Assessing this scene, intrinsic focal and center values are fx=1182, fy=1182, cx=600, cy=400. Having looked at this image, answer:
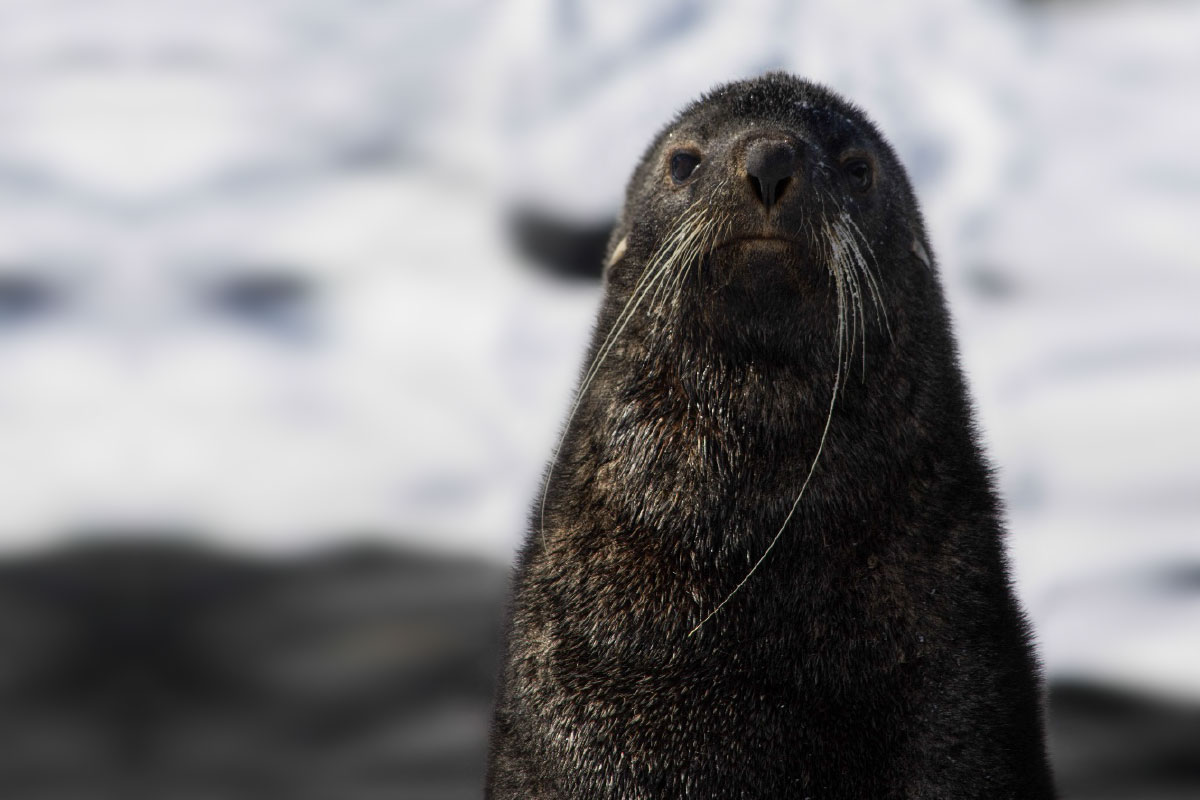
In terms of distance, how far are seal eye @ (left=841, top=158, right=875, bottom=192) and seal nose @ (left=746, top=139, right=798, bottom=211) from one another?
19.8 inches

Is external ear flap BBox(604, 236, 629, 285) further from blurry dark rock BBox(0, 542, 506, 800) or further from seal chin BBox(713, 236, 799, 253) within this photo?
blurry dark rock BBox(0, 542, 506, 800)

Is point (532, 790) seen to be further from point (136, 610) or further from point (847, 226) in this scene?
point (136, 610)

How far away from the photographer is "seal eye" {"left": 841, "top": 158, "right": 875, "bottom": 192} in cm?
451

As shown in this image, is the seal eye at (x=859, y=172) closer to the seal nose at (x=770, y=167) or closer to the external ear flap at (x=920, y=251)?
the external ear flap at (x=920, y=251)

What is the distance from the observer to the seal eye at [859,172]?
4508 millimetres

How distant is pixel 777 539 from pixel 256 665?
5.87 meters

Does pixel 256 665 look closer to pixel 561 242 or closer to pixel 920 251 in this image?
pixel 561 242

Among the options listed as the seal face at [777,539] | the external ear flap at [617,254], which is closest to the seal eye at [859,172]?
the seal face at [777,539]

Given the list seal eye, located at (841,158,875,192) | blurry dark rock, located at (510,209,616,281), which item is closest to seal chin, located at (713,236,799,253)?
seal eye, located at (841,158,875,192)

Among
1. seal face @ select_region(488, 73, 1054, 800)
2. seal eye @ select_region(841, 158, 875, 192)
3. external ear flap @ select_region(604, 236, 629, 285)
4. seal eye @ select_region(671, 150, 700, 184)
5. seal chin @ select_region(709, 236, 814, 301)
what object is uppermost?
seal eye @ select_region(671, 150, 700, 184)

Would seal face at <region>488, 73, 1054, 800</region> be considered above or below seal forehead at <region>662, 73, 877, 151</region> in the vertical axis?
below

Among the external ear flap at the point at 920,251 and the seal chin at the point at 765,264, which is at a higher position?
the external ear flap at the point at 920,251

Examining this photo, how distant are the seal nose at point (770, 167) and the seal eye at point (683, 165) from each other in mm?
605

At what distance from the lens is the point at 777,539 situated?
14.0 feet
